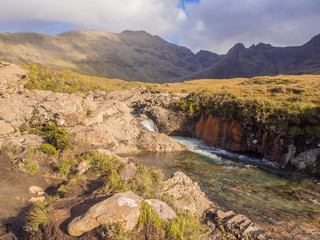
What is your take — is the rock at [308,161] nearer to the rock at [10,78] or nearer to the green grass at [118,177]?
the green grass at [118,177]

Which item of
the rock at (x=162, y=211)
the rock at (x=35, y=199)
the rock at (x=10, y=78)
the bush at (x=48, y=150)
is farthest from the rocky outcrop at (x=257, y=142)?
the rock at (x=10, y=78)

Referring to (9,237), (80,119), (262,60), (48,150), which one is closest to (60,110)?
(80,119)

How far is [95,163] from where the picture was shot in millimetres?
9586

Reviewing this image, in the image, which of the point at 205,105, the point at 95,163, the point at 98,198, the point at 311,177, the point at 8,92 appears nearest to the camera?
the point at 98,198

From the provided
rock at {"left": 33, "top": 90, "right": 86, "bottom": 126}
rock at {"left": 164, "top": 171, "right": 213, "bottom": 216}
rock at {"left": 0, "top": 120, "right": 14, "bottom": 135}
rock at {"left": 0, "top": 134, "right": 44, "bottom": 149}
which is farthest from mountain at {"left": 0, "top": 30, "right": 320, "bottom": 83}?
rock at {"left": 164, "top": 171, "right": 213, "bottom": 216}

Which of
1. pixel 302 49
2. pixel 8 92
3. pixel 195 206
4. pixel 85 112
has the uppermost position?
pixel 302 49

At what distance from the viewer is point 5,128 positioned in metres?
11.9

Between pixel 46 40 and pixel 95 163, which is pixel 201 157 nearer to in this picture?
pixel 95 163

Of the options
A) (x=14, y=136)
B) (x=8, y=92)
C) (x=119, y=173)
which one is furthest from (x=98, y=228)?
(x=8, y=92)

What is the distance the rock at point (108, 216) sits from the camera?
4.00m

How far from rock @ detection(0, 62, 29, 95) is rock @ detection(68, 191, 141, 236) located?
16.2 m

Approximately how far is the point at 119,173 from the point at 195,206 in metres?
3.57

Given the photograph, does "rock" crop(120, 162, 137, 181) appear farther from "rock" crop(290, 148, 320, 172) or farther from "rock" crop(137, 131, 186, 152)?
"rock" crop(290, 148, 320, 172)

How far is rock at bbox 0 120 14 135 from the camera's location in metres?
11.8
